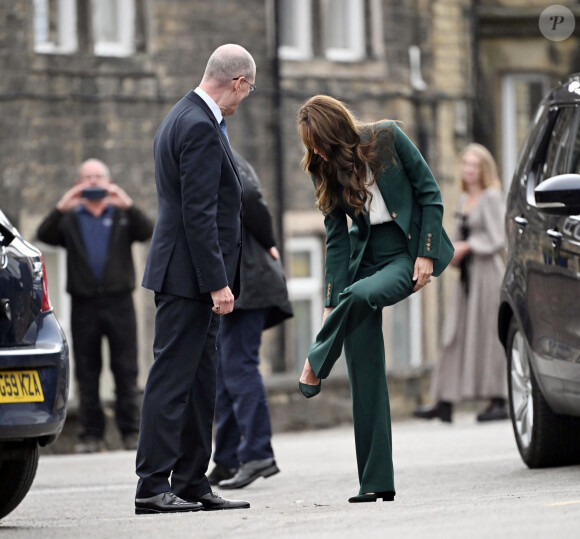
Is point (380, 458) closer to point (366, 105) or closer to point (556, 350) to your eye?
point (556, 350)

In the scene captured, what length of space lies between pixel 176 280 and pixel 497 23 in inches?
744

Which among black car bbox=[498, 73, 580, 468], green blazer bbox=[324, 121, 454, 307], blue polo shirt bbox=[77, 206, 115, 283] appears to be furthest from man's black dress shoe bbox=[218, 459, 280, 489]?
blue polo shirt bbox=[77, 206, 115, 283]

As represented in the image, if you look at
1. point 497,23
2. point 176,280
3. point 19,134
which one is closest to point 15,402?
point 176,280

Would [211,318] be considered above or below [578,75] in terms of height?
below

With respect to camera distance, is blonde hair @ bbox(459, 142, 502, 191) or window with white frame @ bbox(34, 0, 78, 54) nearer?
blonde hair @ bbox(459, 142, 502, 191)

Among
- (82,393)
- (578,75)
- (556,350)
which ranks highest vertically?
(578,75)

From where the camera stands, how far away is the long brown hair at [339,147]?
8.20m

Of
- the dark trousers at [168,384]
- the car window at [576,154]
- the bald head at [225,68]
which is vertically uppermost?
the bald head at [225,68]

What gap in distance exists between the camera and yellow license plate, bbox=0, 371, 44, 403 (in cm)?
764

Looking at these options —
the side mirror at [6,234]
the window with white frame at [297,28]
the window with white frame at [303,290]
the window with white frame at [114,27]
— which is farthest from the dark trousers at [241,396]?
the window with white frame at [297,28]

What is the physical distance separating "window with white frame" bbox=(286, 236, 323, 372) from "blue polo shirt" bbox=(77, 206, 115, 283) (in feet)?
28.6

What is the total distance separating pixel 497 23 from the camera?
26.4 m

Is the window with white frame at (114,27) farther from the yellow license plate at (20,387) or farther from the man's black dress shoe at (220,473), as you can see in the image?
the yellow license plate at (20,387)

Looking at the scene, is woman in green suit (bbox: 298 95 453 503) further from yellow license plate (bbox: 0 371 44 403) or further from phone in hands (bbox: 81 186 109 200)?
phone in hands (bbox: 81 186 109 200)
